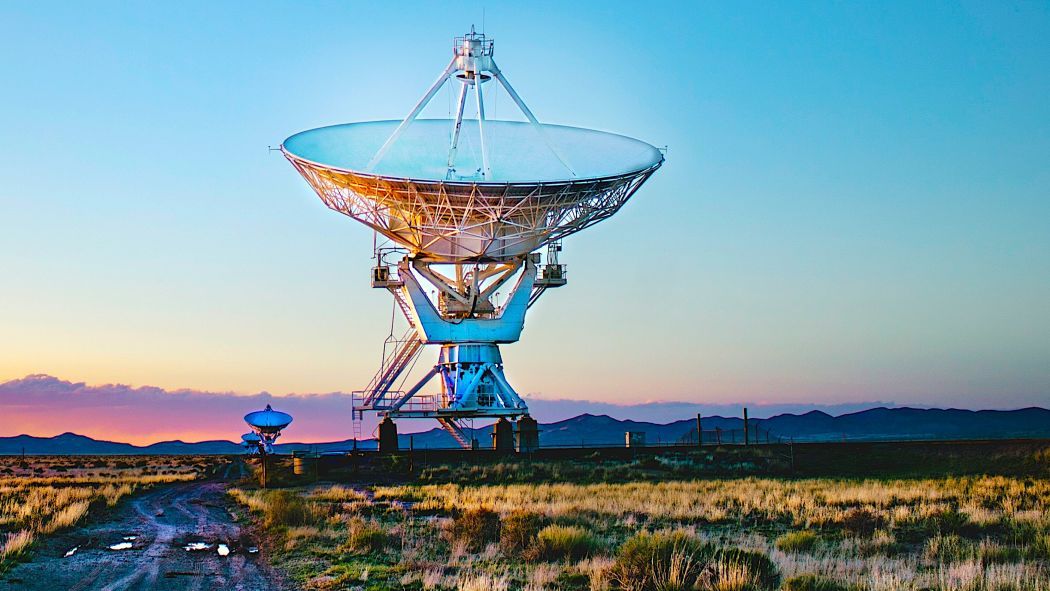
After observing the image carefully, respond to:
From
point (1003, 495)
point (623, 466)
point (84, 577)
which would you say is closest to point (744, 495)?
point (1003, 495)

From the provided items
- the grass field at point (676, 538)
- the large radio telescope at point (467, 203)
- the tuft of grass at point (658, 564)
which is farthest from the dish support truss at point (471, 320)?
the tuft of grass at point (658, 564)

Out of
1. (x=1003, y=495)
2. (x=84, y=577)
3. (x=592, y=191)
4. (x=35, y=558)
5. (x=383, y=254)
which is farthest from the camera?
(x=383, y=254)

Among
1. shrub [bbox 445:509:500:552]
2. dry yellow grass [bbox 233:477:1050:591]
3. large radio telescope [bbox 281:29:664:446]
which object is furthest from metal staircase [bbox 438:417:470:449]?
shrub [bbox 445:509:500:552]

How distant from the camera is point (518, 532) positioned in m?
15.3

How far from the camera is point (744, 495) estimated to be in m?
23.9

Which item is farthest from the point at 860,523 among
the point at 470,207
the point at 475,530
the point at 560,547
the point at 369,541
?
the point at 470,207

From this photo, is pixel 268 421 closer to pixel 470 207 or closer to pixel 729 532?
pixel 470 207

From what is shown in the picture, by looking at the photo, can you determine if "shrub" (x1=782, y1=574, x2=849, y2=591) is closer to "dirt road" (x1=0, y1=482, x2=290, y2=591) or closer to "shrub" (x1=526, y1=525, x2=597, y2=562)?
"shrub" (x1=526, y1=525, x2=597, y2=562)

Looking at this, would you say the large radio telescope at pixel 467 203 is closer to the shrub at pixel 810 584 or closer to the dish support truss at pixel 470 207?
the dish support truss at pixel 470 207

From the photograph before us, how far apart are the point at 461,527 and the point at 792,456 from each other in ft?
73.8

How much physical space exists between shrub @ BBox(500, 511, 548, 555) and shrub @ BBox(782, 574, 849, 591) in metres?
4.59

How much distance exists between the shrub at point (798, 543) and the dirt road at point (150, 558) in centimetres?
685

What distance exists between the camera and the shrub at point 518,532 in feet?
48.6

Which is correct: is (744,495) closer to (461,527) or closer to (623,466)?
(461,527)
